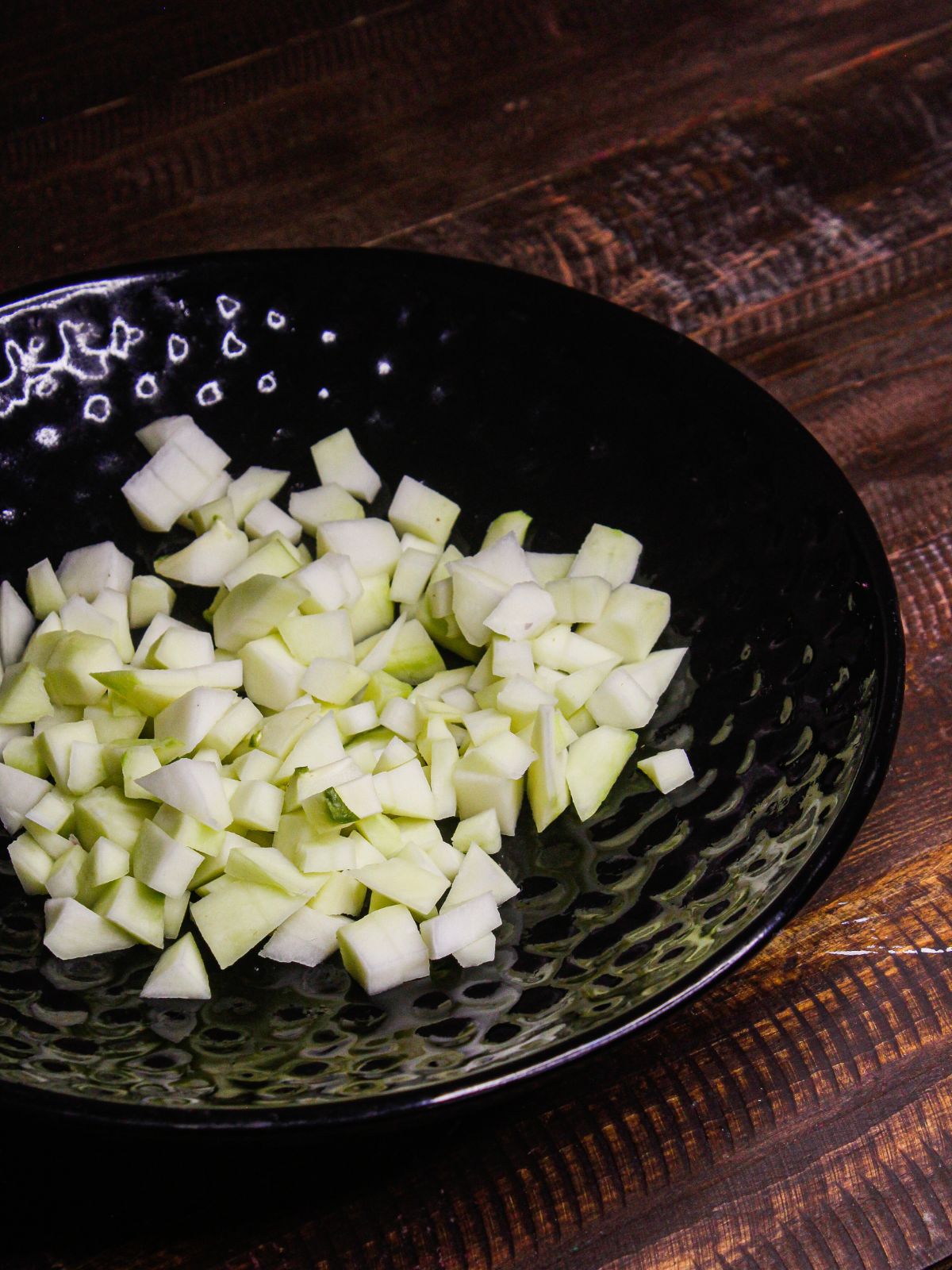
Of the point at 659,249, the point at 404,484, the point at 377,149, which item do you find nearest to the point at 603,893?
the point at 404,484

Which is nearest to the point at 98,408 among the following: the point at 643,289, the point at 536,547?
the point at 536,547

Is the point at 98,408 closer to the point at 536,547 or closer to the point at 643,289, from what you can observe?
the point at 536,547

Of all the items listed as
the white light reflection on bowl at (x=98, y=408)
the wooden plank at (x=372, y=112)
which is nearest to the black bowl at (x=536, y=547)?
the white light reflection on bowl at (x=98, y=408)

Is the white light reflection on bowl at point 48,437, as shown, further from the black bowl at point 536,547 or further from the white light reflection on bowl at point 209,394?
the white light reflection on bowl at point 209,394

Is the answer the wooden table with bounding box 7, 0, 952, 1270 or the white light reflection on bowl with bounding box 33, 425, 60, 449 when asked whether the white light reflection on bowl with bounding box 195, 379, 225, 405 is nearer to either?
the white light reflection on bowl with bounding box 33, 425, 60, 449

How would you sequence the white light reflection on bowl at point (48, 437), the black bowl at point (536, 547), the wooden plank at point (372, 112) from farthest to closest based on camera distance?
the wooden plank at point (372, 112), the white light reflection on bowl at point (48, 437), the black bowl at point (536, 547)

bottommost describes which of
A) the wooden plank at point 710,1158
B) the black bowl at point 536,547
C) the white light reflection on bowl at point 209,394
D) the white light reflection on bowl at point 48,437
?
the wooden plank at point 710,1158

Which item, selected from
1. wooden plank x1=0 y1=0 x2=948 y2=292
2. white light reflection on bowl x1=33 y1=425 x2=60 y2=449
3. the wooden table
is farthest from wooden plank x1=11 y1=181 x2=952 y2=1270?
wooden plank x1=0 y1=0 x2=948 y2=292
